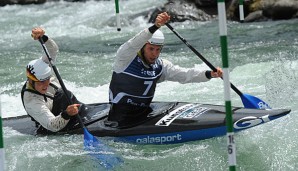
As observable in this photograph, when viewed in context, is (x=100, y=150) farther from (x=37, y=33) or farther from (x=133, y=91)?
(x=37, y=33)

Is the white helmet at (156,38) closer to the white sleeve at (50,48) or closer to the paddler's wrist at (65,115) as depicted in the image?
the paddler's wrist at (65,115)

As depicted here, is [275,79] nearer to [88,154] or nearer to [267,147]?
[267,147]

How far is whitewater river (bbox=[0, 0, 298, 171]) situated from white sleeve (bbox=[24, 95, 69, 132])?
7.5 inches

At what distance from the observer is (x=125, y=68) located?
613cm

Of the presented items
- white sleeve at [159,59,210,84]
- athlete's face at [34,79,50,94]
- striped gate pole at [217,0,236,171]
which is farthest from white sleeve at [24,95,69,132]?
striped gate pole at [217,0,236,171]

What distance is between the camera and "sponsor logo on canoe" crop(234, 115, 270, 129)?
18.8ft

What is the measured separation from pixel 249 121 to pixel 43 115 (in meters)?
1.93

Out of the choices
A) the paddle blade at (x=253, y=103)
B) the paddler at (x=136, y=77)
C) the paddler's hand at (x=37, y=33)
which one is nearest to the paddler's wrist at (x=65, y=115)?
the paddler at (x=136, y=77)

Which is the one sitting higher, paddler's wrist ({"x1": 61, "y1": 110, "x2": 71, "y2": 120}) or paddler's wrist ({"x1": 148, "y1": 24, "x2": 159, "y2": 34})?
paddler's wrist ({"x1": 148, "y1": 24, "x2": 159, "y2": 34})

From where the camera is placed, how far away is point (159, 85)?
377 inches

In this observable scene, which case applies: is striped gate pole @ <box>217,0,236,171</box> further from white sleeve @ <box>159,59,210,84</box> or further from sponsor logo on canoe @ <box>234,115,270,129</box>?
white sleeve @ <box>159,59,210,84</box>

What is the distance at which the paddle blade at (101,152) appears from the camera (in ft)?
18.8

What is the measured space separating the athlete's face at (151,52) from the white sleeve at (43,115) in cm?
98

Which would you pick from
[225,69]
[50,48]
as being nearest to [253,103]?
[50,48]
